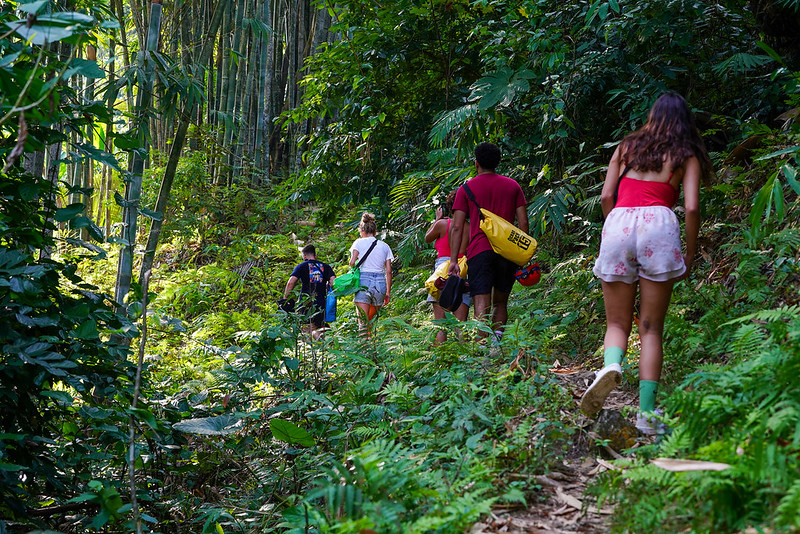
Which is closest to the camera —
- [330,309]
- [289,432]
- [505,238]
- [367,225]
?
[289,432]

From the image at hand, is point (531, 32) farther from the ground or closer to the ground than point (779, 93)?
farther from the ground

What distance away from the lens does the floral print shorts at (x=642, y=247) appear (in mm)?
2734

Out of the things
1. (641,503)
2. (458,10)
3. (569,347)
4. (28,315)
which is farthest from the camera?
(458,10)

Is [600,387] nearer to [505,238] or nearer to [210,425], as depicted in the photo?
[505,238]

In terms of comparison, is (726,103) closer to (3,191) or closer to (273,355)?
(273,355)

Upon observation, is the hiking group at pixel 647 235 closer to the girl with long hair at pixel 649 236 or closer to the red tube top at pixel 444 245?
the girl with long hair at pixel 649 236

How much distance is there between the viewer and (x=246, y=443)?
3.89 m

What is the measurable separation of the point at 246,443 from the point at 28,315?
159 cm

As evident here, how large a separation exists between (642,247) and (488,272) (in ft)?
5.42

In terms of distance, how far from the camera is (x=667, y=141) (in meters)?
2.82

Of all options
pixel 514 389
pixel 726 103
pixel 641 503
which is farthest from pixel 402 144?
pixel 641 503

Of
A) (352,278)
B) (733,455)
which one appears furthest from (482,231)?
(733,455)

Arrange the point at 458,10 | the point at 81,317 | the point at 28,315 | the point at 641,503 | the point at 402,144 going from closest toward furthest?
1. the point at 641,503
2. the point at 28,315
3. the point at 81,317
4. the point at 458,10
5. the point at 402,144

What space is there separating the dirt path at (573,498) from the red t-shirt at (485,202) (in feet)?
5.23
